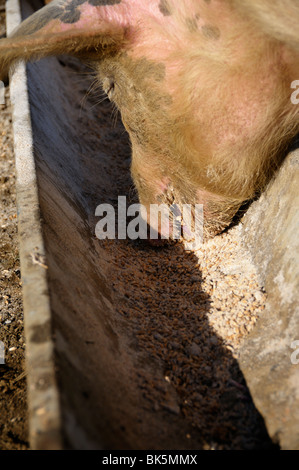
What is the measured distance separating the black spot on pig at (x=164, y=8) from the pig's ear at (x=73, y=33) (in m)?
0.18

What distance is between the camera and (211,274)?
242cm

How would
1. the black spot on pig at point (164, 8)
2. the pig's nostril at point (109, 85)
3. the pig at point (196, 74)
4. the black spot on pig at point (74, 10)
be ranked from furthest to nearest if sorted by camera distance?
the pig's nostril at point (109, 85)
the black spot on pig at point (74, 10)
the black spot on pig at point (164, 8)
the pig at point (196, 74)

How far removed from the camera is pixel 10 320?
2289 mm

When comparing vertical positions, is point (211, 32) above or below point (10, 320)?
above

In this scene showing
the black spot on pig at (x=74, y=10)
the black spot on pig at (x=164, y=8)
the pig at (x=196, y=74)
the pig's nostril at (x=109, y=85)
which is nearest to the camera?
the pig at (x=196, y=74)

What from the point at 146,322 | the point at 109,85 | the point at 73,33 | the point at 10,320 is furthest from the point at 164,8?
the point at 10,320

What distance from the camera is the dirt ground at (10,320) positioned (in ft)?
5.99

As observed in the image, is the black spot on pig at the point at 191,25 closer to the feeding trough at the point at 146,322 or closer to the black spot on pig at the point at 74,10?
the black spot on pig at the point at 74,10

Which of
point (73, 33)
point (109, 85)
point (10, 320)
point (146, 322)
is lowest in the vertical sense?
point (10, 320)

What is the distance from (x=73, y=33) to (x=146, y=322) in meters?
1.37

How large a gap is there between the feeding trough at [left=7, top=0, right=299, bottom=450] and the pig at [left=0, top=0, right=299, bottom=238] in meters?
0.27

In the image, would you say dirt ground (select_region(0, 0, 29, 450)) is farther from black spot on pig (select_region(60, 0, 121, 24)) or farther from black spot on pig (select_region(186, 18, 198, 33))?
black spot on pig (select_region(186, 18, 198, 33))

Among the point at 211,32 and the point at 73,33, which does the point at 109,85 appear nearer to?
the point at 73,33

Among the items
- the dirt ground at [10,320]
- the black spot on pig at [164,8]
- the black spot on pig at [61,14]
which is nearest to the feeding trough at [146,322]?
the dirt ground at [10,320]
